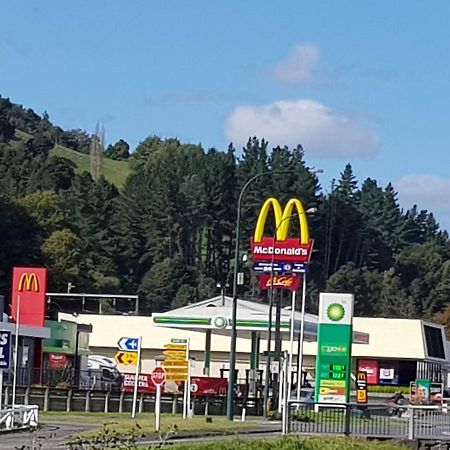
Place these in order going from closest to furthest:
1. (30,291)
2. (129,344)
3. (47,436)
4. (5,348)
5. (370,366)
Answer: (47,436), (5,348), (129,344), (30,291), (370,366)

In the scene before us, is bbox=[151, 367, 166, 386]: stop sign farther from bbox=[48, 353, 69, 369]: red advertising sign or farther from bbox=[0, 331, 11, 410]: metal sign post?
bbox=[48, 353, 69, 369]: red advertising sign

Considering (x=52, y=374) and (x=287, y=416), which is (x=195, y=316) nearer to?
(x=52, y=374)

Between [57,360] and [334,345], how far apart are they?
80.8 ft

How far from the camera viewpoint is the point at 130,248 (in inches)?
6235

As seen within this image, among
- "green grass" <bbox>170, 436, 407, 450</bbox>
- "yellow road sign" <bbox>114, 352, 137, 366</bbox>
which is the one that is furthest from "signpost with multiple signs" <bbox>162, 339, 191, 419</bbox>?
"green grass" <bbox>170, 436, 407, 450</bbox>

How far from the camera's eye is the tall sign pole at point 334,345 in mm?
41281

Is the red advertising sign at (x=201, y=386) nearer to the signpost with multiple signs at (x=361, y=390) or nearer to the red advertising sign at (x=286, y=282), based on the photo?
the signpost with multiple signs at (x=361, y=390)

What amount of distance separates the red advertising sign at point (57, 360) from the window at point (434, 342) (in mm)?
45458

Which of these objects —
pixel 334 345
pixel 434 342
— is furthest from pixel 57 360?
pixel 434 342

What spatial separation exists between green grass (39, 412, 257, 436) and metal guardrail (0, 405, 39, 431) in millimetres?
1834

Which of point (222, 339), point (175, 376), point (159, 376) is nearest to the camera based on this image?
point (159, 376)

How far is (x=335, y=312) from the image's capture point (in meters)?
41.5

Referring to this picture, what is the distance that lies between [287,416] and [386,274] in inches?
5618

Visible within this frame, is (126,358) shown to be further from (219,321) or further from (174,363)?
(219,321)
